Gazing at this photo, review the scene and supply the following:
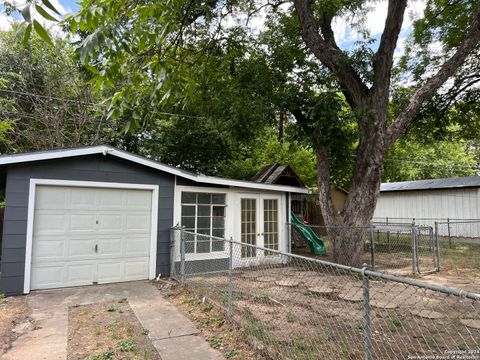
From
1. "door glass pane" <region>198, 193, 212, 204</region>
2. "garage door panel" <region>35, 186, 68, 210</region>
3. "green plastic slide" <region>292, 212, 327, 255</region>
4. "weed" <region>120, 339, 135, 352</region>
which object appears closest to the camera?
"weed" <region>120, 339, 135, 352</region>

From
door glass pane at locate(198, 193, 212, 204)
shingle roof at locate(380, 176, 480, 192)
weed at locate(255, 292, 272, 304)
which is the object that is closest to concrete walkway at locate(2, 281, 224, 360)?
weed at locate(255, 292, 272, 304)

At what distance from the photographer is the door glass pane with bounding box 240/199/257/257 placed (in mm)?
9227

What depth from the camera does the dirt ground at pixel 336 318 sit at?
3828 mm

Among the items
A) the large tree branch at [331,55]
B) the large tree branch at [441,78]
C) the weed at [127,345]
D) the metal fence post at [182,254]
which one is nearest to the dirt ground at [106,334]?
the weed at [127,345]

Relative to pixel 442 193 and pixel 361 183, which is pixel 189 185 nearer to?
pixel 361 183

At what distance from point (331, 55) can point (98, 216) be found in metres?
6.86

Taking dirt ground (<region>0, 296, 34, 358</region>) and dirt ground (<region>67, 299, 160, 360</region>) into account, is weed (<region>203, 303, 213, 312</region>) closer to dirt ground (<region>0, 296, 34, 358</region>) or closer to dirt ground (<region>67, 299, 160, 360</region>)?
dirt ground (<region>67, 299, 160, 360</region>)

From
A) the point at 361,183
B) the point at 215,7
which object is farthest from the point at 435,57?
the point at 215,7

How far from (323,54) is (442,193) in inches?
504

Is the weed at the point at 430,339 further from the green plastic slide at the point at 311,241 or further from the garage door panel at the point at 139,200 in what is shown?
the green plastic slide at the point at 311,241

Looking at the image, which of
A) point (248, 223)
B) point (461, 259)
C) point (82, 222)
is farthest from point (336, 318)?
point (461, 259)

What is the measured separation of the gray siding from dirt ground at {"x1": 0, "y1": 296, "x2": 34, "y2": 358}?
0.49m

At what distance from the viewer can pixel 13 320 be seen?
482 cm

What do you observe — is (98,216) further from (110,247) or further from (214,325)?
(214,325)
